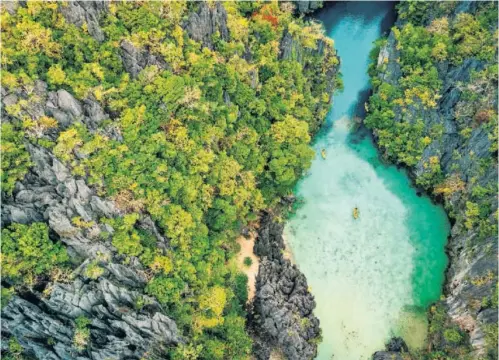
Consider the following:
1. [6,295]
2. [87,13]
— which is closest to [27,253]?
[6,295]

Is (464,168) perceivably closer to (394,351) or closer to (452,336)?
(452,336)

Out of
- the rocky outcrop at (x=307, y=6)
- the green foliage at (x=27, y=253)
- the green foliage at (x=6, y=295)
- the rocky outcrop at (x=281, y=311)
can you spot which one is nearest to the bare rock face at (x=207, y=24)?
the rocky outcrop at (x=307, y=6)

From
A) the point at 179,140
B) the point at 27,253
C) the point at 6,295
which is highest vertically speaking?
the point at 179,140

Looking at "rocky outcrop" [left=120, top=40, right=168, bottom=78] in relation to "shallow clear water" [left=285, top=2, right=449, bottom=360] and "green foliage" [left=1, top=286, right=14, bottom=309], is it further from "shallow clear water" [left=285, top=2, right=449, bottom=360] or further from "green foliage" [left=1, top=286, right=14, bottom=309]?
"shallow clear water" [left=285, top=2, right=449, bottom=360]

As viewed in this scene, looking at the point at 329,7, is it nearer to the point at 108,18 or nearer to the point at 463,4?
the point at 463,4

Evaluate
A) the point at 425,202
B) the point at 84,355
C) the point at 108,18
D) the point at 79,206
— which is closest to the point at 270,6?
the point at 108,18

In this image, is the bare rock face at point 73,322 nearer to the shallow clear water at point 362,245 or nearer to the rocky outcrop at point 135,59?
the rocky outcrop at point 135,59
